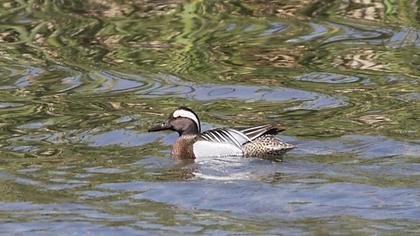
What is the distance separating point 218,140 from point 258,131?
39cm

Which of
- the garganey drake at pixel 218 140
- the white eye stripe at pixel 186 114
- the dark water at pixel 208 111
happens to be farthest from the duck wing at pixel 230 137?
the white eye stripe at pixel 186 114

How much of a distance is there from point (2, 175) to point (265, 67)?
5.23m

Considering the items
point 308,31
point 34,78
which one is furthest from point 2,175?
point 308,31

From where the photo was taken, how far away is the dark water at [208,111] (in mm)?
10102

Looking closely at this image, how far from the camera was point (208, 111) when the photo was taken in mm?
14477

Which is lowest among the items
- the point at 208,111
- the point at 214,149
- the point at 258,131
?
the point at 208,111

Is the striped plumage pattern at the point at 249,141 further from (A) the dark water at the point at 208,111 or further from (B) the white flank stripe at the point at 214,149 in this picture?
(A) the dark water at the point at 208,111

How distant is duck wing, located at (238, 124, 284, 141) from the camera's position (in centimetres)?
1254

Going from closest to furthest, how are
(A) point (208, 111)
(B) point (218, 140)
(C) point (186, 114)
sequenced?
(B) point (218, 140)
(C) point (186, 114)
(A) point (208, 111)

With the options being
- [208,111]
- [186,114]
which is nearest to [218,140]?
[186,114]

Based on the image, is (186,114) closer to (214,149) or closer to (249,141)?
(214,149)

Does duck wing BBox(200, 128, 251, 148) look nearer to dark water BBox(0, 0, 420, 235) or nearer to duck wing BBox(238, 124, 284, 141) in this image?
duck wing BBox(238, 124, 284, 141)

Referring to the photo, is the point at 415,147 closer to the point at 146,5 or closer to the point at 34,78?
the point at 34,78

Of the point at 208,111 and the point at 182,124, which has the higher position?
the point at 182,124
